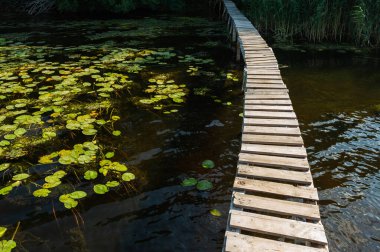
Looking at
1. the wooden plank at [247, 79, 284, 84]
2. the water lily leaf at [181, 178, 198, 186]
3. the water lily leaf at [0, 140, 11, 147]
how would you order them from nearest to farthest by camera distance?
1. the water lily leaf at [181, 178, 198, 186]
2. the water lily leaf at [0, 140, 11, 147]
3. the wooden plank at [247, 79, 284, 84]

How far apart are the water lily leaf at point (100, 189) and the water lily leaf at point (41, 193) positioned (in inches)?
21.9

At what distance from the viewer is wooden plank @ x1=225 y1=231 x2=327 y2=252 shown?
94.5 inches

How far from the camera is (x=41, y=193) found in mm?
3691

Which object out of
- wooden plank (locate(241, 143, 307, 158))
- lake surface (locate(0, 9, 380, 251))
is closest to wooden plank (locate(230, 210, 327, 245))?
lake surface (locate(0, 9, 380, 251))

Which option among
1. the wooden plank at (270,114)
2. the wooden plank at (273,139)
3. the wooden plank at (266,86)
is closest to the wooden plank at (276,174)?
the wooden plank at (273,139)

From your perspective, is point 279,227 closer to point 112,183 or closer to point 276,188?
point 276,188

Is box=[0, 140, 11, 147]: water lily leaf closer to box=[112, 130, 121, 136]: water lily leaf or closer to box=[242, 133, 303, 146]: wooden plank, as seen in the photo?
box=[112, 130, 121, 136]: water lily leaf

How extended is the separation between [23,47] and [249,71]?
757 cm

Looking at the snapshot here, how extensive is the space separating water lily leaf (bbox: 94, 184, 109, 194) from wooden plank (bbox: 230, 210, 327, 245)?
5.57 feet

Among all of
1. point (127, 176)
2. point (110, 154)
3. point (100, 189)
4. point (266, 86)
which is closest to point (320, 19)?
point (266, 86)

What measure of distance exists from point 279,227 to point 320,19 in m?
9.71

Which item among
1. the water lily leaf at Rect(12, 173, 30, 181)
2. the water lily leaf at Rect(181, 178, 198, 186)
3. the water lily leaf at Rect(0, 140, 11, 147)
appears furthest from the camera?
the water lily leaf at Rect(0, 140, 11, 147)

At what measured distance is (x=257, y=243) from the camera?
8.09ft

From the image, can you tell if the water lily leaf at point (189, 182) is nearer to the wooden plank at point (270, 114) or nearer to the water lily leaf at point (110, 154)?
the water lily leaf at point (110, 154)
